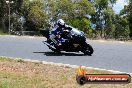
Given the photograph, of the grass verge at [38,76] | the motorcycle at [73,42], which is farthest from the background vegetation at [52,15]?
the grass verge at [38,76]

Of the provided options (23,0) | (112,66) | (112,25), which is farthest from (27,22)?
(112,66)

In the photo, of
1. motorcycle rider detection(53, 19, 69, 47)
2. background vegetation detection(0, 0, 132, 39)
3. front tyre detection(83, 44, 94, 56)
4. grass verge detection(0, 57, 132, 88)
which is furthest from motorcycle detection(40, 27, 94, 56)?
background vegetation detection(0, 0, 132, 39)

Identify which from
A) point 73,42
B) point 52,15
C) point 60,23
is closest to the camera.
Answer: point 60,23

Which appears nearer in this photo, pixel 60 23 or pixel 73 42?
pixel 60 23

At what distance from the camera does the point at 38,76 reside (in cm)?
950

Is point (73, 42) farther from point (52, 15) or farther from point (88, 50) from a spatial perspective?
point (52, 15)

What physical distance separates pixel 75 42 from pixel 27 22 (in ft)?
176

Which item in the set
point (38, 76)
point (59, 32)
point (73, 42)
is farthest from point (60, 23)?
point (38, 76)

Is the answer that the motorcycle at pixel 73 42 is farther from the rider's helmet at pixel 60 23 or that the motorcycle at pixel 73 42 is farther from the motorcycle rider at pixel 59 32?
the rider's helmet at pixel 60 23

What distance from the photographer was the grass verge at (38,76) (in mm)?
8273

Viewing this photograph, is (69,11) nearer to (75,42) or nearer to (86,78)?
(75,42)

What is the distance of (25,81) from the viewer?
343 inches

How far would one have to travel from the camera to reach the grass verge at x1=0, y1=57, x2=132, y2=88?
8273 millimetres

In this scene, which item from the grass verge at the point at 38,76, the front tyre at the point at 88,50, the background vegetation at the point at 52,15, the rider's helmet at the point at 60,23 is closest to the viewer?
the grass verge at the point at 38,76
